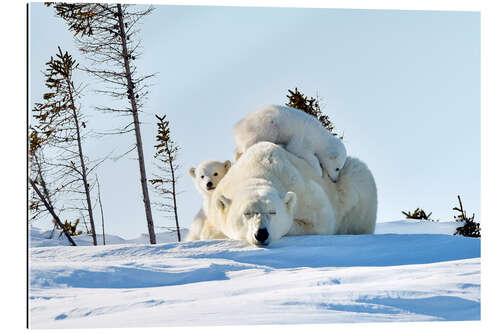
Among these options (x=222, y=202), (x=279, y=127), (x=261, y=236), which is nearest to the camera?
(x=261, y=236)

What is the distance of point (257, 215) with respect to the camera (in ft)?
19.7

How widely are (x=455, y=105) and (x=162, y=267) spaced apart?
11.9 ft

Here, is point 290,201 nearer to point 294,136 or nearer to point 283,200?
point 283,200

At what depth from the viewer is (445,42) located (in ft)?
22.9

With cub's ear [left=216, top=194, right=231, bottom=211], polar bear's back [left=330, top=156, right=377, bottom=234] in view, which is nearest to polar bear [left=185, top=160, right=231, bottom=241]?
cub's ear [left=216, top=194, right=231, bottom=211]

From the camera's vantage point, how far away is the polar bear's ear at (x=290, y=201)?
6.34 m

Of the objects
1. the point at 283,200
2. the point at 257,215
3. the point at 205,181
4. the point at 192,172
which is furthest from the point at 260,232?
the point at 192,172

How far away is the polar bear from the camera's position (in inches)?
309

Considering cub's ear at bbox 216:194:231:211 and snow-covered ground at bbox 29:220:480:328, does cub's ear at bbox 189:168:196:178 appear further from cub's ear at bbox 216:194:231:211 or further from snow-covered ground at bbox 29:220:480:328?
snow-covered ground at bbox 29:220:480:328

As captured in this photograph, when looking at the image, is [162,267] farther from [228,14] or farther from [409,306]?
[228,14]

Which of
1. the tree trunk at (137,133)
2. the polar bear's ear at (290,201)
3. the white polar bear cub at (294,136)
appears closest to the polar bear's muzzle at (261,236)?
the polar bear's ear at (290,201)

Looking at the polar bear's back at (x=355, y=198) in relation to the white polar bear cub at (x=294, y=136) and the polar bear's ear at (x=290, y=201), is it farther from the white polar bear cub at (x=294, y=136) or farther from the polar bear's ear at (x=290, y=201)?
the polar bear's ear at (x=290, y=201)

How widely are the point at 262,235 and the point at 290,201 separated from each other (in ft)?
2.26

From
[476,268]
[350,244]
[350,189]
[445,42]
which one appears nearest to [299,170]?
[350,189]
